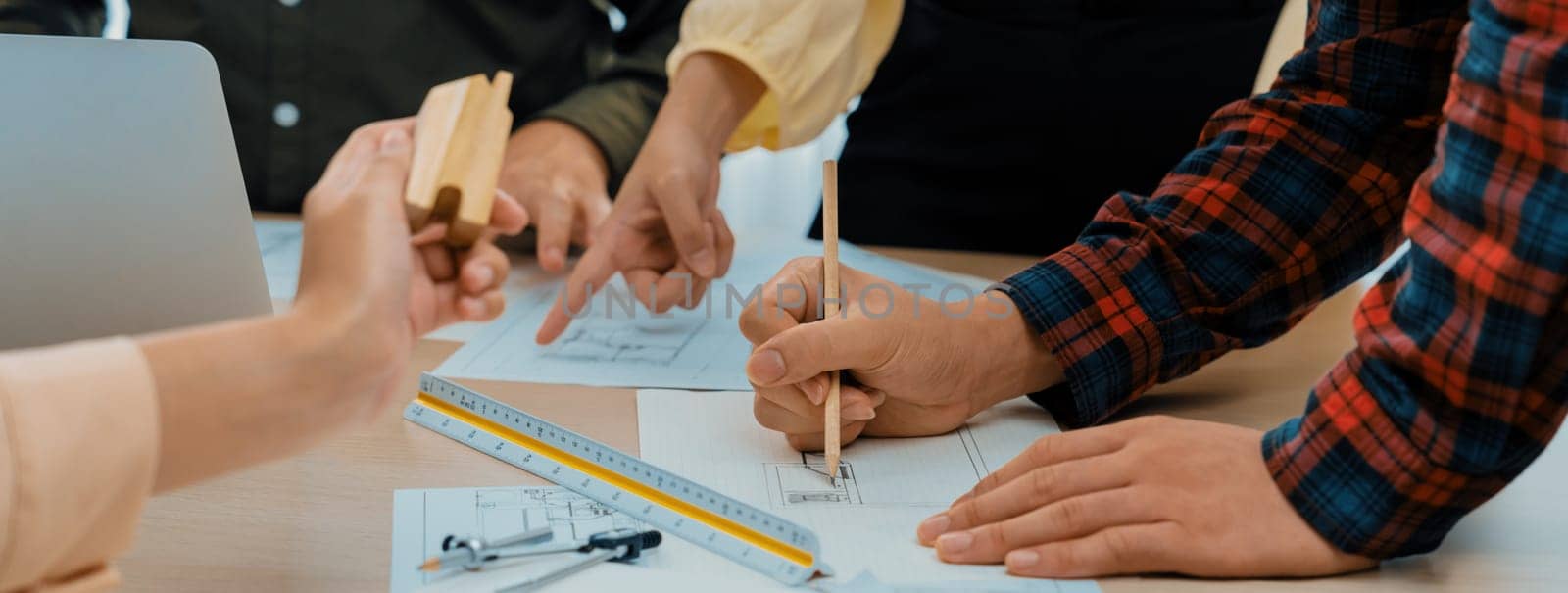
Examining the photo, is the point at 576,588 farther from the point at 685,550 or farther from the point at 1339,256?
the point at 1339,256

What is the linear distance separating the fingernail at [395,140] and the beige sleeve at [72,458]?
201 mm

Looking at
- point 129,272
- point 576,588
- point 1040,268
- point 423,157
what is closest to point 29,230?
point 129,272

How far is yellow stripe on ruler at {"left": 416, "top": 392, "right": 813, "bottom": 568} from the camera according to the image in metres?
0.79

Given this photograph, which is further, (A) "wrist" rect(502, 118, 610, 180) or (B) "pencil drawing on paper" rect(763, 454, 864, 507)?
(A) "wrist" rect(502, 118, 610, 180)

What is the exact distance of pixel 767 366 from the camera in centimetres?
92

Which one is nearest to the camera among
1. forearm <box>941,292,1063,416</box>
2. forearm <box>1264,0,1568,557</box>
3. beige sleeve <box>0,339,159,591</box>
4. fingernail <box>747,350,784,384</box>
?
beige sleeve <box>0,339,159,591</box>

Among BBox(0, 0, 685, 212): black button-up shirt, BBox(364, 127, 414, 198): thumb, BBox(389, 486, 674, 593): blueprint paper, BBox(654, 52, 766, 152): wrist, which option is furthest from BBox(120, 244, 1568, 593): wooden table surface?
BBox(0, 0, 685, 212): black button-up shirt

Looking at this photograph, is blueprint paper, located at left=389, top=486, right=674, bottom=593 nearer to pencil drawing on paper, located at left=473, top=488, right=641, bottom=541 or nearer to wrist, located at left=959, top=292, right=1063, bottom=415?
pencil drawing on paper, located at left=473, top=488, right=641, bottom=541

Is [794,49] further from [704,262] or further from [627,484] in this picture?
[627,484]

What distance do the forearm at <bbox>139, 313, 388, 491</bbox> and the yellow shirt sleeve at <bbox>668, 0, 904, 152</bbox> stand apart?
2.56 feet

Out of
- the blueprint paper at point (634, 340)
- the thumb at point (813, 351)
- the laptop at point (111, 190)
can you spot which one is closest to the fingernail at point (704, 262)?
the blueprint paper at point (634, 340)

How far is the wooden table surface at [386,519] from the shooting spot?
2.52 ft

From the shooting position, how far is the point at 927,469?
0.96m

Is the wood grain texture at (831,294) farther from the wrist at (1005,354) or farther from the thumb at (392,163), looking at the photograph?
the thumb at (392,163)
